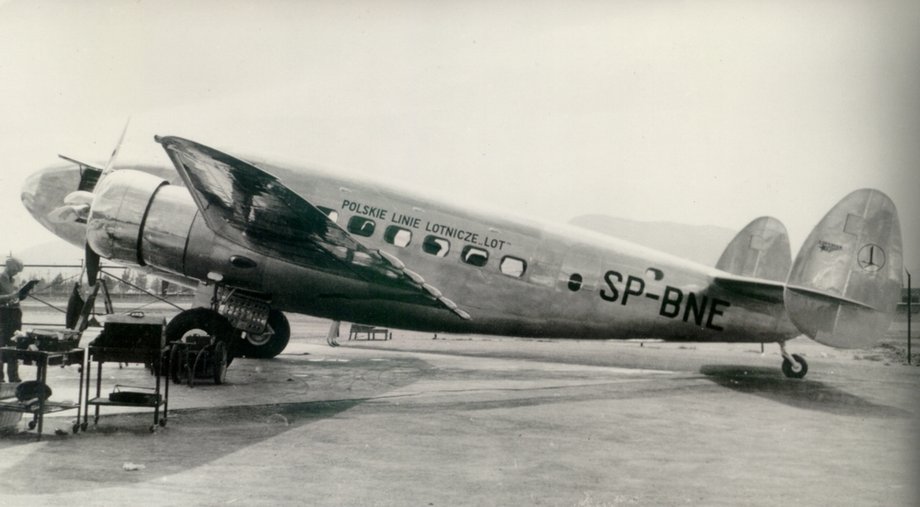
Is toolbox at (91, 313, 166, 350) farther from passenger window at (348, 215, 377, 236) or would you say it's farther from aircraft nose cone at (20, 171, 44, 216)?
aircraft nose cone at (20, 171, 44, 216)

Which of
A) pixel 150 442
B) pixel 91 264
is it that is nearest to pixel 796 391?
pixel 150 442

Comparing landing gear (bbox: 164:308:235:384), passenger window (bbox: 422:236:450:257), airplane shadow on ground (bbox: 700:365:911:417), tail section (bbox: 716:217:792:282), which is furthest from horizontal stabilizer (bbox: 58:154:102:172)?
tail section (bbox: 716:217:792:282)

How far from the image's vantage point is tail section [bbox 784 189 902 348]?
670 centimetres

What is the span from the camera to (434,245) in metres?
8.08

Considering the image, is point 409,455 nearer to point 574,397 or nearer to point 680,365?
point 574,397

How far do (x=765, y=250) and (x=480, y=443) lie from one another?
6.33 metres

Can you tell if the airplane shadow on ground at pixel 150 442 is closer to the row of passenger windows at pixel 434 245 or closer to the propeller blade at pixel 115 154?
the row of passenger windows at pixel 434 245

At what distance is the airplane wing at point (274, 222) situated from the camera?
604 cm

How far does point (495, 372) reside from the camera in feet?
29.9

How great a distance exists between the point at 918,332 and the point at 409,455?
21645mm

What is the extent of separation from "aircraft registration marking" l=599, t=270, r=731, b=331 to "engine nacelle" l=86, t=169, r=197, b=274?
5404 millimetres

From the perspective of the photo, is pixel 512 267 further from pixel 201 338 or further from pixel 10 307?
pixel 10 307

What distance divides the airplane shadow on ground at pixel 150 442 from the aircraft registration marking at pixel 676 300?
3240 mm

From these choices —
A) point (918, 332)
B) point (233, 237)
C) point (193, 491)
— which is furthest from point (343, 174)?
point (918, 332)
